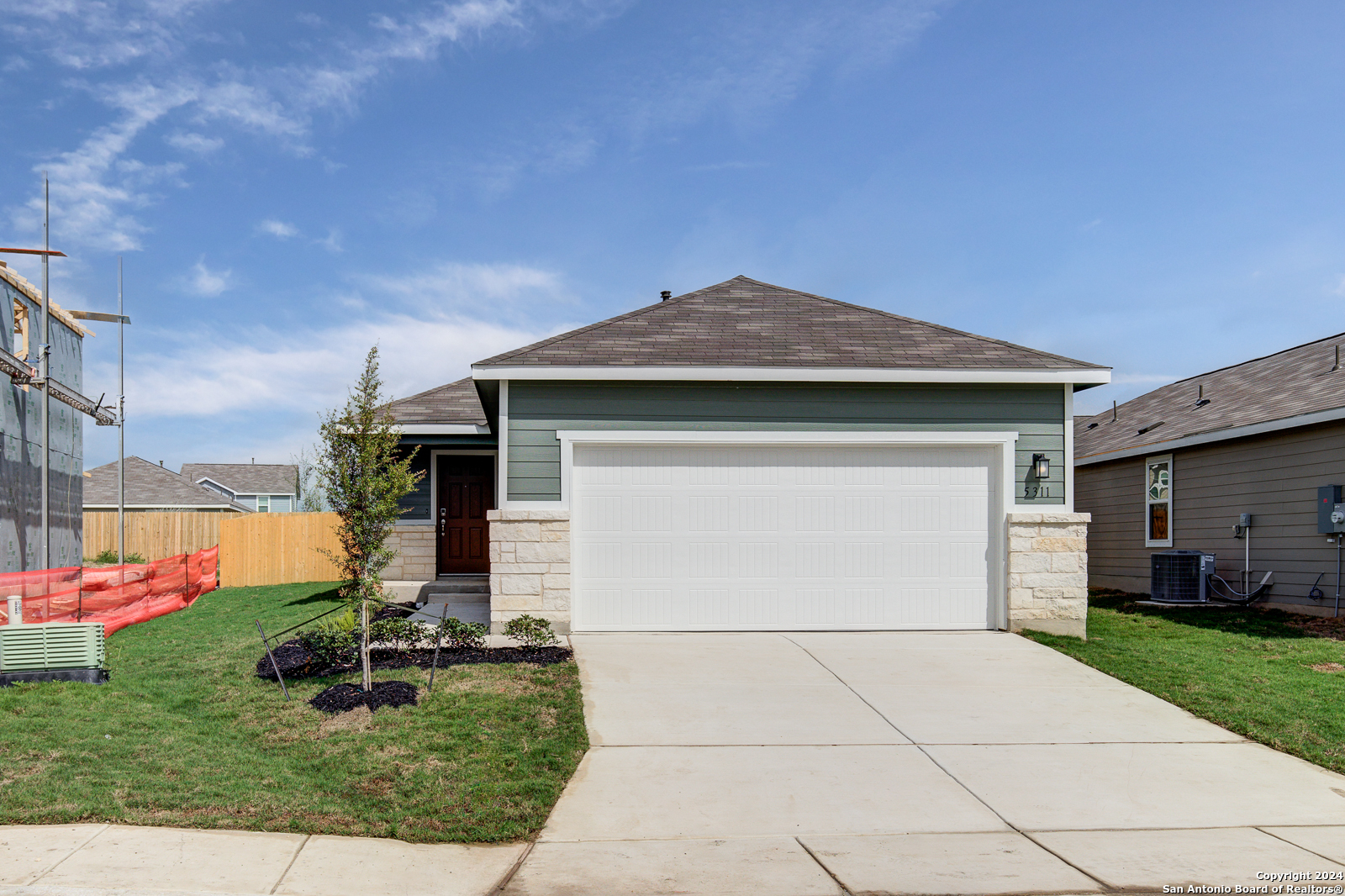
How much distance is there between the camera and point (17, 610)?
27.0ft

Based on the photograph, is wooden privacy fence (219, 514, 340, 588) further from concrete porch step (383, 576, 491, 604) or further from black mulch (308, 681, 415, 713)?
black mulch (308, 681, 415, 713)

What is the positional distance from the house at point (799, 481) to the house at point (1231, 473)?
4590mm

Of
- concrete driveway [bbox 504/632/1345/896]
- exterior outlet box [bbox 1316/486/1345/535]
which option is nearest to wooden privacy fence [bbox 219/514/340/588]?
concrete driveway [bbox 504/632/1345/896]

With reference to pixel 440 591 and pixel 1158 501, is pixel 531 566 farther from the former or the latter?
pixel 1158 501

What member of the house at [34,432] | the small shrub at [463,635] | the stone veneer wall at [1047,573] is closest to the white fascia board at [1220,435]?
the stone veneer wall at [1047,573]

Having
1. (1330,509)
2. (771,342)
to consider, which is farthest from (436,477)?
(1330,509)

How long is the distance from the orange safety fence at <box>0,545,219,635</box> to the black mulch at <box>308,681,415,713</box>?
12.5ft

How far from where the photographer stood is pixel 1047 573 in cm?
1020

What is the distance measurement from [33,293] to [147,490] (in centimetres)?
1800

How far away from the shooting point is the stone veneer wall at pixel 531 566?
9719mm

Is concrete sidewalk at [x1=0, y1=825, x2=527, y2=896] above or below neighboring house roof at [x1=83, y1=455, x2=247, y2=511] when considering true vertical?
below

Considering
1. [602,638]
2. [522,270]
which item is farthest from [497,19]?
[602,638]

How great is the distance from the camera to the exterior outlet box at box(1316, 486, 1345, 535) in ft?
38.0

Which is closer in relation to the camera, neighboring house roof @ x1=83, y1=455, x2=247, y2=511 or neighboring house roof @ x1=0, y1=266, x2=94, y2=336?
neighboring house roof @ x1=0, y1=266, x2=94, y2=336
